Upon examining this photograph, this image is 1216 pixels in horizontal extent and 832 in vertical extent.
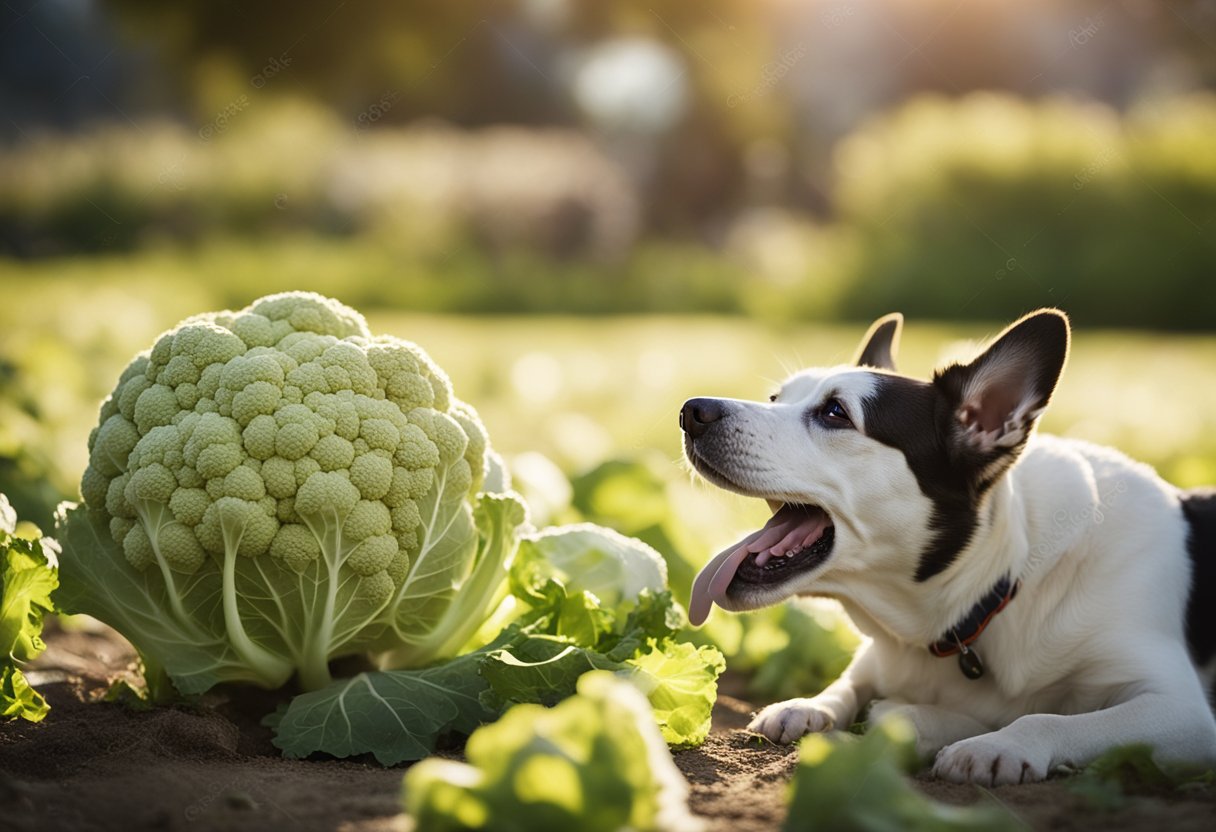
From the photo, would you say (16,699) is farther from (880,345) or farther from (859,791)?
(880,345)

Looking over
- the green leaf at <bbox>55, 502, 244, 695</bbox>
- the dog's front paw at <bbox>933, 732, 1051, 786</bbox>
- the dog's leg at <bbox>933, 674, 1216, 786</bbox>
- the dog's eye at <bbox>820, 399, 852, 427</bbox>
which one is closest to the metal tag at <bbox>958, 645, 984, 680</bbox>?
the dog's leg at <bbox>933, 674, 1216, 786</bbox>

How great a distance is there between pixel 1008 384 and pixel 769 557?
82cm

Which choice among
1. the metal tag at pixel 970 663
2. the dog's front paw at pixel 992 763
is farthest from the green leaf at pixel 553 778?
the metal tag at pixel 970 663

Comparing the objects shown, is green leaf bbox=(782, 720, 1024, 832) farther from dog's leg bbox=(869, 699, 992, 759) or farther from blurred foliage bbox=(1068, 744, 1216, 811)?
dog's leg bbox=(869, 699, 992, 759)

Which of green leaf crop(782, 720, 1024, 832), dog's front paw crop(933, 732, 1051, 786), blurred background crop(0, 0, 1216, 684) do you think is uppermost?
Result: blurred background crop(0, 0, 1216, 684)

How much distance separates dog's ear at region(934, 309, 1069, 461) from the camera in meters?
3.11

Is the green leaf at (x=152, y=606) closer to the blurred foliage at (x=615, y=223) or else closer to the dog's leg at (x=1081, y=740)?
the dog's leg at (x=1081, y=740)

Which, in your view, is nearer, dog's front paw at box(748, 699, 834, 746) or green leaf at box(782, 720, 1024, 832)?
green leaf at box(782, 720, 1024, 832)

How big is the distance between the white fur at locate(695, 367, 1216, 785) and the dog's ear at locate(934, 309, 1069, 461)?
1.9 inches

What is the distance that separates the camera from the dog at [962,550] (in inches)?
127

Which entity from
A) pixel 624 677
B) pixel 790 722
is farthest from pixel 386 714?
pixel 790 722

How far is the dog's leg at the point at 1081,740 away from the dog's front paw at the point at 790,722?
45cm

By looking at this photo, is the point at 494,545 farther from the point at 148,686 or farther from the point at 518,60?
the point at 518,60

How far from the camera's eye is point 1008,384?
10.6 ft
